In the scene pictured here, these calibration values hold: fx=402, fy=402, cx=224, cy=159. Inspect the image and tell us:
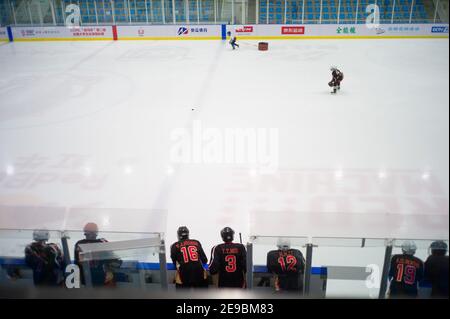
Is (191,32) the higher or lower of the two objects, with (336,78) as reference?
higher

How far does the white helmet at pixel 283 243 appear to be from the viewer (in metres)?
2.65

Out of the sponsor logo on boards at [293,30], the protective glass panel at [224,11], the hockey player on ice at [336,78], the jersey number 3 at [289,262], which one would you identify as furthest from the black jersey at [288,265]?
the protective glass panel at [224,11]

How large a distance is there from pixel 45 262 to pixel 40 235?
0.99 ft

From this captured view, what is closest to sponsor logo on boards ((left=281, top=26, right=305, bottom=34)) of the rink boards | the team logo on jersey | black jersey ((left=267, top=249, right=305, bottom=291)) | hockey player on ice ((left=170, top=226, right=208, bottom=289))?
the team logo on jersey

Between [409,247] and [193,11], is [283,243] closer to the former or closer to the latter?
[409,247]

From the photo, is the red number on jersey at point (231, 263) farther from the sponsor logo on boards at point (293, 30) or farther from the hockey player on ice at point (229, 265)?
the sponsor logo on boards at point (293, 30)

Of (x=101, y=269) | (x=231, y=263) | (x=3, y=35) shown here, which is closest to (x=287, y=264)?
(x=231, y=263)

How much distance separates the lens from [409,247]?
240cm

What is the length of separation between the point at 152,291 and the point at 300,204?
4.58m

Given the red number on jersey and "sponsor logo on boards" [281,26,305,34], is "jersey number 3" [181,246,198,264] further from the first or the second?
"sponsor logo on boards" [281,26,305,34]

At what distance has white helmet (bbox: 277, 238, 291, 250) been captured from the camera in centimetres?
265

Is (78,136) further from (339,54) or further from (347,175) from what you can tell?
(339,54)

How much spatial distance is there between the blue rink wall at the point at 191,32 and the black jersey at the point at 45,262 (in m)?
16.6
